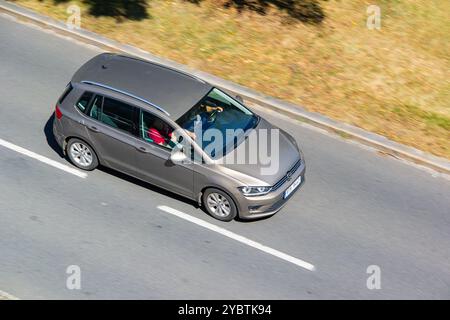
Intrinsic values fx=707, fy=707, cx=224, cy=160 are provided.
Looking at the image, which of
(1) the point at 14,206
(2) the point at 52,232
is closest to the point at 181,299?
(2) the point at 52,232

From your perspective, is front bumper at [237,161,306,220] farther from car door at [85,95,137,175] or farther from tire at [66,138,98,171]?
tire at [66,138,98,171]

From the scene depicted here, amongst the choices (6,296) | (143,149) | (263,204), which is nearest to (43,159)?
(143,149)

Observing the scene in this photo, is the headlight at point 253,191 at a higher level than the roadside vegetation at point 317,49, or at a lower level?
lower

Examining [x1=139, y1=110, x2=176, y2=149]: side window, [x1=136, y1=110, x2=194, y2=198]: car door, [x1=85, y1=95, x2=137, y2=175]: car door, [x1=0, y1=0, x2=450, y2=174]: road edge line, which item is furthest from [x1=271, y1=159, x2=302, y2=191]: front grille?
[x1=85, y1=95, x2=137, y2=175]: car door

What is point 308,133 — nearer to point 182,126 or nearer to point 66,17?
point 182,126

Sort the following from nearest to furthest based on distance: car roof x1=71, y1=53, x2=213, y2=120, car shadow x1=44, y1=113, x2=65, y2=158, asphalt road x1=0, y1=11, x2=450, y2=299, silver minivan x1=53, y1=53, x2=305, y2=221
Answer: asphalt road x1=0, y1=11, x2=450, y2=299 < silver minivan x1=53, y1=53, x2=305, y2=221 < car roof x1=71, y1=53, x2=213, y2=120 < car shadow x1=44, y1=113, x2=65, y2=158

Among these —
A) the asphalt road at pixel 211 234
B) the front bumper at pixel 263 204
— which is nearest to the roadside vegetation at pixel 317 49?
the asphalt road at pixel 211 234

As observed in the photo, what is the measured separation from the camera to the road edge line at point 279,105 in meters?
14.1

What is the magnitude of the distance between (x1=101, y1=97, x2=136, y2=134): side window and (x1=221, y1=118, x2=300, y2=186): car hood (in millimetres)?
1738

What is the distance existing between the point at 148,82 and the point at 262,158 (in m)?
2.38

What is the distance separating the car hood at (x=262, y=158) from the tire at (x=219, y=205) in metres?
0.44

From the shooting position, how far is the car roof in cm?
1193

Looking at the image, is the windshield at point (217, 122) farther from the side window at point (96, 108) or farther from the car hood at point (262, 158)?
the side window at point (96, 108)

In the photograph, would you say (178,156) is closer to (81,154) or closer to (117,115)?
(117,115)
